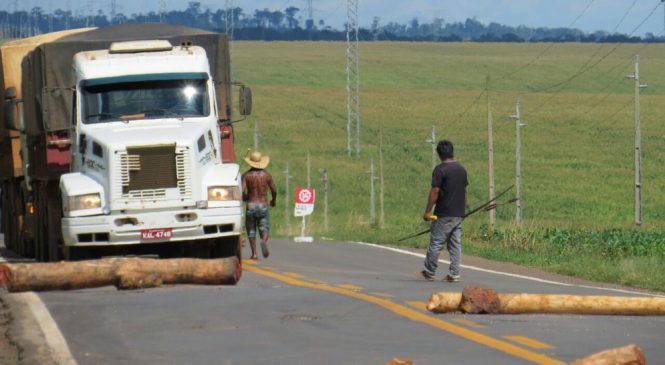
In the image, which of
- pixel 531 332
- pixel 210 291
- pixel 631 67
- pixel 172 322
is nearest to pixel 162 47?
pixel 210 291

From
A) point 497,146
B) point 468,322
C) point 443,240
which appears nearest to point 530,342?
point 468,322

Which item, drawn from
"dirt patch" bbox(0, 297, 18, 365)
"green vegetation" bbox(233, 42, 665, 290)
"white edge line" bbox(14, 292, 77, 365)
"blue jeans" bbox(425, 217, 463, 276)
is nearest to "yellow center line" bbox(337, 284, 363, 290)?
"blue jeans" bbox(425, 217, 463, 276)

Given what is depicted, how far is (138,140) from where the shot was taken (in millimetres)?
19641

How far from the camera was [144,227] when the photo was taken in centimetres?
1953

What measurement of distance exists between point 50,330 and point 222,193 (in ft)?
21.1

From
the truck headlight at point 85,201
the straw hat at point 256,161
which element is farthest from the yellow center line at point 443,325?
the straw hat at point 256,161

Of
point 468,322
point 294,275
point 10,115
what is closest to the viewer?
point 468,322

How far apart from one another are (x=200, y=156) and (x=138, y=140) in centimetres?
83

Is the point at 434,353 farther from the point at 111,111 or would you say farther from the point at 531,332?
the point at 111,111

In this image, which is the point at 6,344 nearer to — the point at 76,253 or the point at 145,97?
the point at 76,253

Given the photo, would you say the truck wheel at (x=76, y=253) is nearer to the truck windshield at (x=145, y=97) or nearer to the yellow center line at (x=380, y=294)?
the truck windshield at (x=145, y=97)

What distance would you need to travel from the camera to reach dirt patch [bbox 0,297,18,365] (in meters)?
12.0

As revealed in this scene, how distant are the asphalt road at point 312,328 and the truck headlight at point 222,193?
1719mm

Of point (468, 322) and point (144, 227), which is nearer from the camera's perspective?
point (468, 322)
